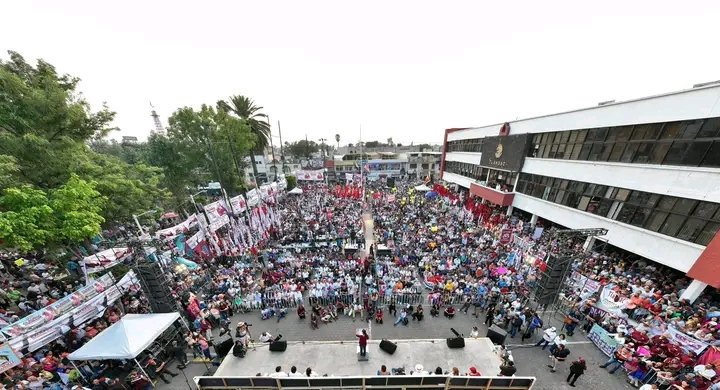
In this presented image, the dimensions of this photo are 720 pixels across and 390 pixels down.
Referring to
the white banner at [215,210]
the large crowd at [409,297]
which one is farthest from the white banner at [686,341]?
the white banner at [215,210]

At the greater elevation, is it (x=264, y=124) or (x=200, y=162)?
(x=264, y=124)

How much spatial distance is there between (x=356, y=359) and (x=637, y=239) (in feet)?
56.1

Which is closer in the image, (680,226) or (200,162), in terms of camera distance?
(680,226)

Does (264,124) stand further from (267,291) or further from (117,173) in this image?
(267,291)

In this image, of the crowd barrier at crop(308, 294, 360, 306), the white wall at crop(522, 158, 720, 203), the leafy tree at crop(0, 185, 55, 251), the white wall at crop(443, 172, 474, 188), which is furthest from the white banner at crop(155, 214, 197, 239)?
the white wall at crop(443, 172, 474, 188)

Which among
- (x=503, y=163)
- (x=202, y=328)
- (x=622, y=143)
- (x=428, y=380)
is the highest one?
(x=622, y=143)

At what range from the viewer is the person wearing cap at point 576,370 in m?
8.55

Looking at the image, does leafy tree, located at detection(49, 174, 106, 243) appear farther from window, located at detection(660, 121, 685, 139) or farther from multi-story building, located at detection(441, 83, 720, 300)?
window, located at detection(660, 121, 685, 139)

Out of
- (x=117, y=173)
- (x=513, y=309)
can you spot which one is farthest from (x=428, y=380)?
(x=117, y=173)

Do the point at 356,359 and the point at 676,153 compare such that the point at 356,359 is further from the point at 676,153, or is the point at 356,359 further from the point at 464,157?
the point at 464,157

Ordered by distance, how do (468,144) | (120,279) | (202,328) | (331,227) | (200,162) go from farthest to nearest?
1. (468,144)
2. (200,162)
3. (331,227)
4. (120,279)
5. (202,328)

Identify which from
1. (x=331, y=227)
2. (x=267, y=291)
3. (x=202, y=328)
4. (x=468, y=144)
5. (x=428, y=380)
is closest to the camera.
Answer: (x=428, y=380)

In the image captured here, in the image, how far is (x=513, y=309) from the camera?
12.0 m

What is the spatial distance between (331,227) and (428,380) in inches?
684
